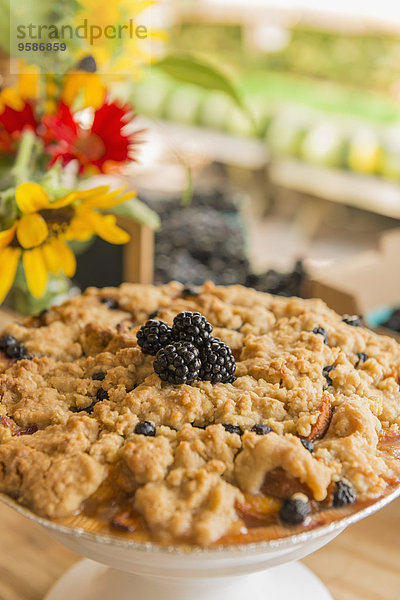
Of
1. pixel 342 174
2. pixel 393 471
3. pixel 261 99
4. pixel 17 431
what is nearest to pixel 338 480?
pixel 393 471

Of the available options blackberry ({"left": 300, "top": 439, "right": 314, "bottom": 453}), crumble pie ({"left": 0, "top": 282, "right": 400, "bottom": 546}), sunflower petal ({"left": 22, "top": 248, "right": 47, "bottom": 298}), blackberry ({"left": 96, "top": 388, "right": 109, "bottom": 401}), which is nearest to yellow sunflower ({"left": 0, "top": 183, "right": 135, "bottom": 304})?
sunflower petal ({"left": 22, "top": 248, "right": 47, "bottom": 298})

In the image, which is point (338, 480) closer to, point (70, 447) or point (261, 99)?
point (70, 447)

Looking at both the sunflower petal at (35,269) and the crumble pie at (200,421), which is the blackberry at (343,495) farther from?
the sunflower petal at (35,269)

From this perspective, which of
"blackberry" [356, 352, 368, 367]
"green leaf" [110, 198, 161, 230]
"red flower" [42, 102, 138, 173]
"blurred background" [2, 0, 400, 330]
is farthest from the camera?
"blurred background" [2, 0, 400, 330]

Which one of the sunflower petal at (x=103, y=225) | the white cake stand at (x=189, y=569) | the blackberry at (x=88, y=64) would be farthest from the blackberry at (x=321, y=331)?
the blackberry at (x=88, y=64)

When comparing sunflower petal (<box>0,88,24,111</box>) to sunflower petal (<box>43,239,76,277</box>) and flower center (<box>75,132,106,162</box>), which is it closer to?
flower center (<box>75,132,106,162</box>)
